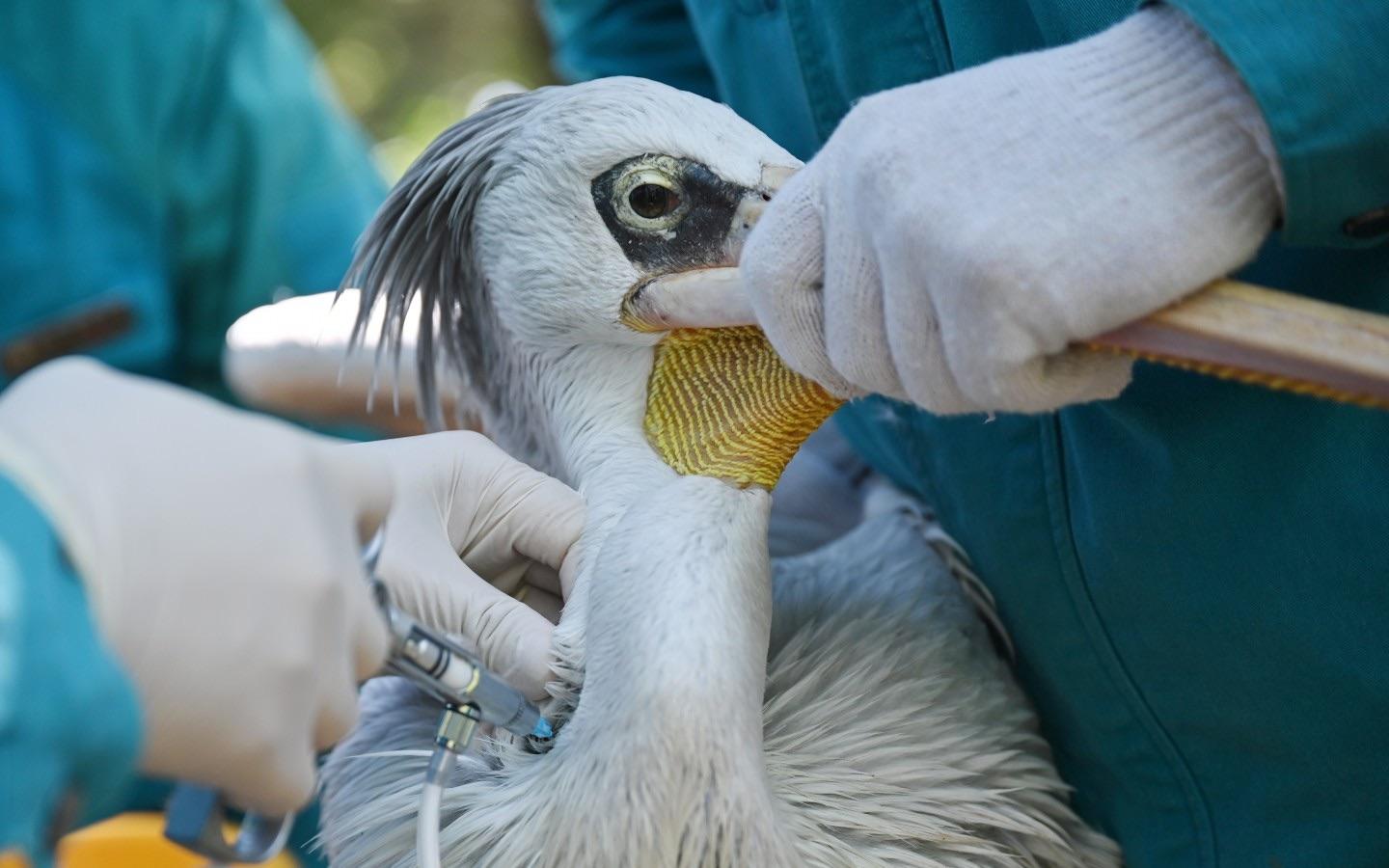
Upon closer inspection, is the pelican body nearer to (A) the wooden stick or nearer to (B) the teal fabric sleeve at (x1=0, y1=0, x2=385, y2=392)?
(A) the wooden stick

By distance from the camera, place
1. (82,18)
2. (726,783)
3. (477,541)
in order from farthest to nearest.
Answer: (82,18), (477,541), (726,783)

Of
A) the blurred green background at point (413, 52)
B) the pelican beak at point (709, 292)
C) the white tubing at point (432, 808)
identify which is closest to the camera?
the white tubing at point (432, 808)

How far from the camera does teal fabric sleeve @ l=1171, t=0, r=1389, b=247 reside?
24.1 inches

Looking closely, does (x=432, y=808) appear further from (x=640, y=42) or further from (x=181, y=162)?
(x=181, y=162)

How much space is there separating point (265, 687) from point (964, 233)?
0.39 meters

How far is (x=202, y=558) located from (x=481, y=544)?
0.34 metres

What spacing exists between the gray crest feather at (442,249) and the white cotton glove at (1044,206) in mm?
347

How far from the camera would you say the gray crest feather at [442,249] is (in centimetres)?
96

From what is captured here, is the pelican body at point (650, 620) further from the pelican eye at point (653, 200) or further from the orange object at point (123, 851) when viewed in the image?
the orange object at point (123, 851)

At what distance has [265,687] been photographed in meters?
0.57

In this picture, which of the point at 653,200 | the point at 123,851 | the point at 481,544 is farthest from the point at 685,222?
the point at 123,851

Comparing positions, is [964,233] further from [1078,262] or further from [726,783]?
[726,783]

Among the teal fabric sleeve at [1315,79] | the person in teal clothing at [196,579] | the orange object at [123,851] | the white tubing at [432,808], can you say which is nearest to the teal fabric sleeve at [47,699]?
the person in teal clothing at [196,579]

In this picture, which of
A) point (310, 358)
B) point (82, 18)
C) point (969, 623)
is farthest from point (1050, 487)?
point (82, 18)
